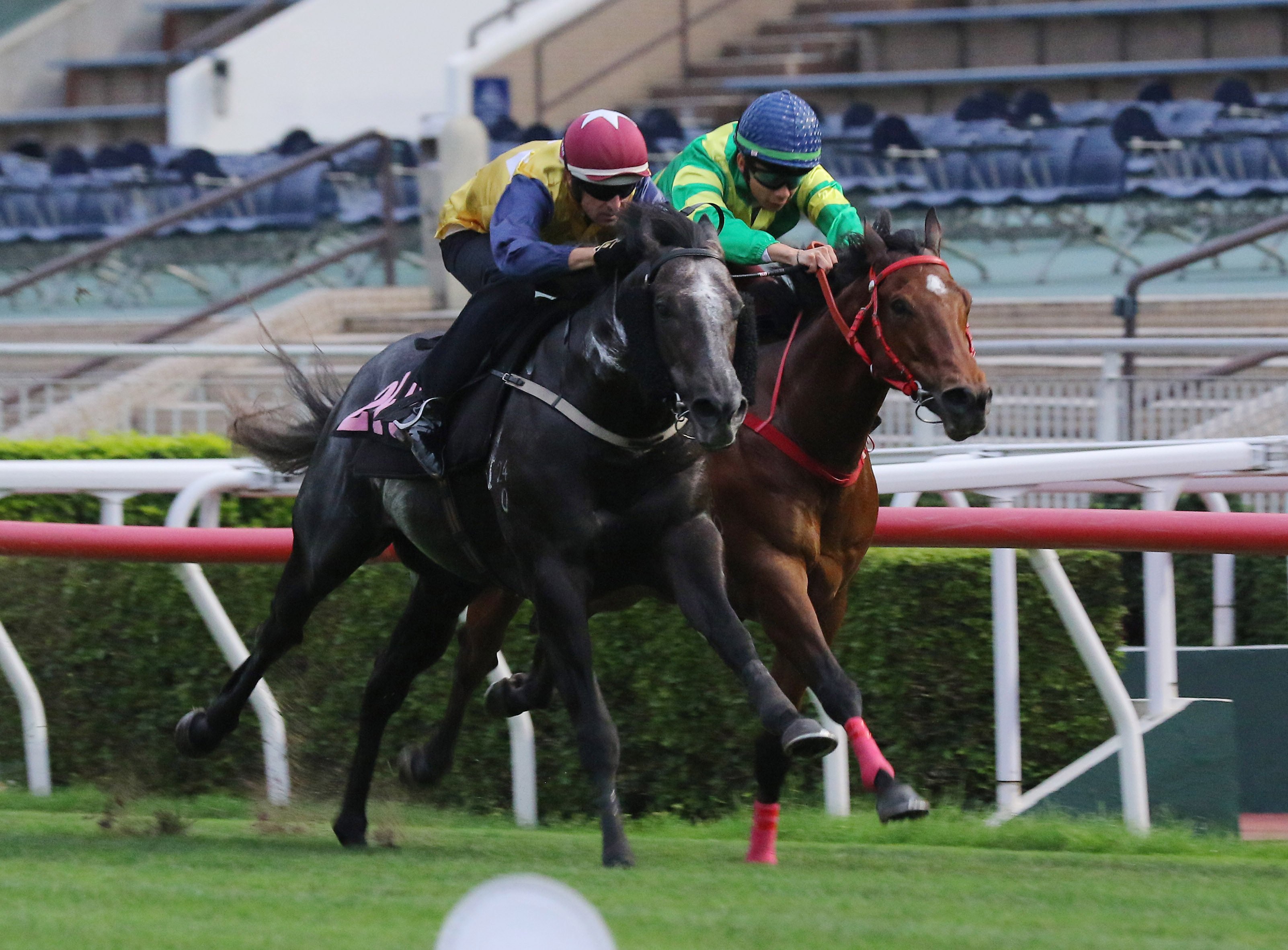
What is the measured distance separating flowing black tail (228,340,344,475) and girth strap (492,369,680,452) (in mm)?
1402

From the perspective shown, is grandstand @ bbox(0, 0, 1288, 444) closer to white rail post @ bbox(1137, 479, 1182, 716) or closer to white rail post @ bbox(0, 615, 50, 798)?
white rail post @ bbox(1137, 479, 1182, 716)

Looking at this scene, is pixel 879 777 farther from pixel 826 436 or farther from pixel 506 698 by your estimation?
pixel 506 698

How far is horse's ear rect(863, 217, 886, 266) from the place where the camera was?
171 inches

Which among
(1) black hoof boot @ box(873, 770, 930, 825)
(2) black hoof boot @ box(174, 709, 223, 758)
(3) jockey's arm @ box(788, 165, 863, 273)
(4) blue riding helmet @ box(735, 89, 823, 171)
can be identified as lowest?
(2) black hoof boot @ box(174, 709, 223, 758)

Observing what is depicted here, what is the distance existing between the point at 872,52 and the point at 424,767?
1473 cm

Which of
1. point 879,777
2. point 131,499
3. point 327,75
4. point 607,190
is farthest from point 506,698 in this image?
point 327,75

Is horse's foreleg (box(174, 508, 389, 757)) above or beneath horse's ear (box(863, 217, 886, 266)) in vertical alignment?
beneath

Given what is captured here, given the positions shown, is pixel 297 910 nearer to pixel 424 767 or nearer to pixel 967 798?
pixel 424 767

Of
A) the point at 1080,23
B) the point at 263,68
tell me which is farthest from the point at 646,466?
the point at 263,68

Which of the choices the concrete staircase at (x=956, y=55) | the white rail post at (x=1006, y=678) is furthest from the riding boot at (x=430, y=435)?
the concrete staircase at (x=956, y=55)

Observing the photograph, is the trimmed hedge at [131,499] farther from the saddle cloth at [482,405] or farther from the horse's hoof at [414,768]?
the saddle cloth at [482,405]

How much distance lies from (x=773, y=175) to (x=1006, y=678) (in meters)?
1.43

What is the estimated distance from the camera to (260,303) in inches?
530

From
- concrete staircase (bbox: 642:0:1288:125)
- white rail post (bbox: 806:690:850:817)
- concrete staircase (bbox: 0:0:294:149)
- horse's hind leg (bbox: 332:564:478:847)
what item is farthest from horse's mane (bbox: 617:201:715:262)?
concrete staircase (bbox: 0:0:294:149)
